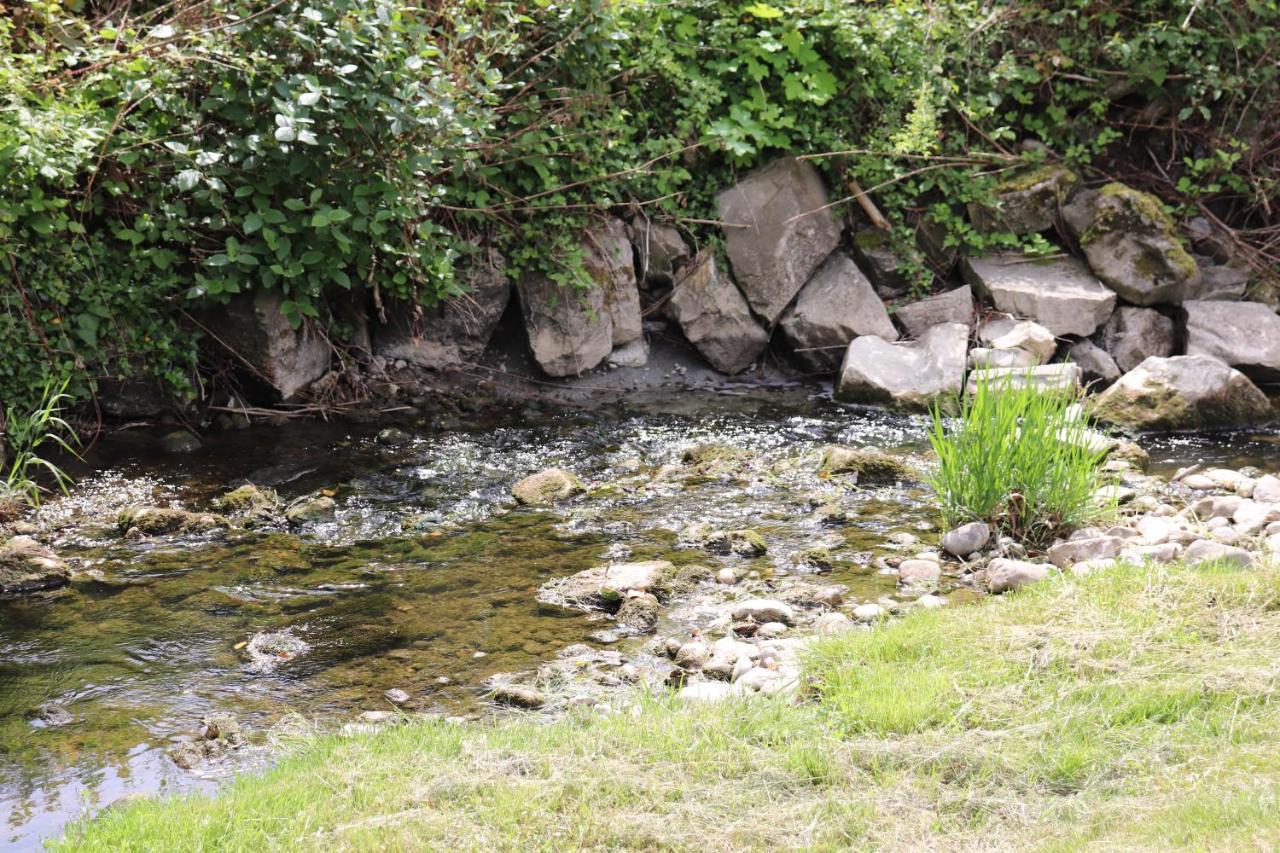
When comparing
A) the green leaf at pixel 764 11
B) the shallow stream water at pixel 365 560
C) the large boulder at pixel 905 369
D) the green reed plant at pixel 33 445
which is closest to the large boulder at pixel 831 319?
the large boulder at pixel 905 369

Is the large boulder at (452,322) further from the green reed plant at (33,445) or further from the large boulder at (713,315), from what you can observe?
the green reed plant at (33,445)

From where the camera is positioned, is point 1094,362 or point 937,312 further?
point 937,312

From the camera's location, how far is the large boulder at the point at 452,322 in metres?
8.83

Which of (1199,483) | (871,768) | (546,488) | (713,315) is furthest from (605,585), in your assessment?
(713,315)

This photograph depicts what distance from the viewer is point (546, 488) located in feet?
22.8

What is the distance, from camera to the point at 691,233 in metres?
9.74

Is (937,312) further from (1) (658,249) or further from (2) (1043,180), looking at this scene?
(1) (658,249)

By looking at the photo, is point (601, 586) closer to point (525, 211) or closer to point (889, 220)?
point (525, 211)

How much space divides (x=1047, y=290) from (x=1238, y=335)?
62.9 inches

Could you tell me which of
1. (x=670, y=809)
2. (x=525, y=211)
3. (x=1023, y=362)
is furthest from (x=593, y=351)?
(x=670, y=809)

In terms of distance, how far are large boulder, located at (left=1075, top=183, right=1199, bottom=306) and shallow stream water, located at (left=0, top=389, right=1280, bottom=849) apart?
2.18m

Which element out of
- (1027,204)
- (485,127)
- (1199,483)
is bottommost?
(1199,483)

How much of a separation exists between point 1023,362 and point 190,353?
6.30 meters

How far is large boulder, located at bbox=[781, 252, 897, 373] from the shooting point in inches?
378
